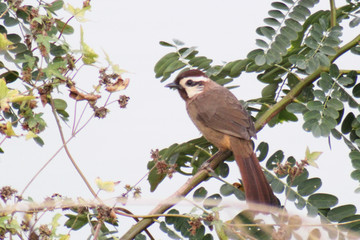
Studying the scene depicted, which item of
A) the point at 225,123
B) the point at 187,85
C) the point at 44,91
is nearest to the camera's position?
the point at 44,91

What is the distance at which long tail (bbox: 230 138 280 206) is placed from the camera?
2.61m

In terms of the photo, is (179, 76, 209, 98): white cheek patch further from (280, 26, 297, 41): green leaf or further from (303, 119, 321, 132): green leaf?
(303, 119, 321, 132): green leaf

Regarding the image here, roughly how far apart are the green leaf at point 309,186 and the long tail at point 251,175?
189 mm

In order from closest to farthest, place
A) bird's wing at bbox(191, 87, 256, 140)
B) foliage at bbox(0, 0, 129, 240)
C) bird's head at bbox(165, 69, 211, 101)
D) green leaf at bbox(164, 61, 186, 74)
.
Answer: foliage at bbox(0, 0, 129, 240) → green leaf at bbox(164, 61, 186, 74) → bird's wing at bbox(191, 87, 256, 140) → bird's head at bbox(165, 69, 211, 101)

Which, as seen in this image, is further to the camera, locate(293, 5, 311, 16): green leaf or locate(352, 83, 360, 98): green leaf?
locate(293, 5, 311, 16): green leaf

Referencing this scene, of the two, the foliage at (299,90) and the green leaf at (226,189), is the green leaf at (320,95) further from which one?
the green leaf at (226,189)

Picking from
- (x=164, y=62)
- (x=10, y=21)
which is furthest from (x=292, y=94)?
(x=10, y=21)

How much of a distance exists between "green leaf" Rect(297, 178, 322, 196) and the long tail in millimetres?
189

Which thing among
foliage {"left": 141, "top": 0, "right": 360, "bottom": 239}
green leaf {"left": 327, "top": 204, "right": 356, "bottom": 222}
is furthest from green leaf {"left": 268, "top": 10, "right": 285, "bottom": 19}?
green leaf {"left": 327, "top": 204, "right": 356, "bottom": 222}

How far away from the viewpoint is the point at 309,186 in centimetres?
244

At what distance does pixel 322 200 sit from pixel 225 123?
1470mm

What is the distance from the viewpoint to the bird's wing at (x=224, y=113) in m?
3.53

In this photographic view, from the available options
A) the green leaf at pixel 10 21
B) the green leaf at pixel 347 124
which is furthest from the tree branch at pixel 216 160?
the green leaf at pixel 10 21

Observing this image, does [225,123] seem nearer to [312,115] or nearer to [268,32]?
[268,32]
